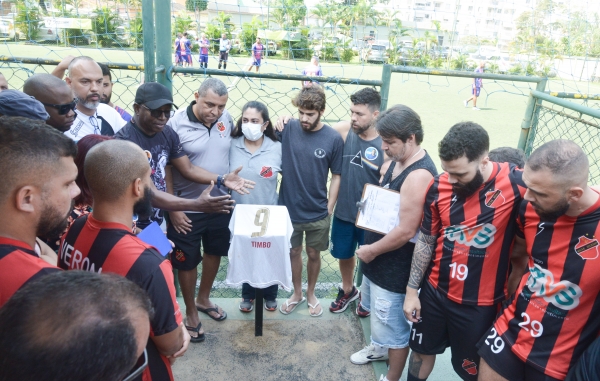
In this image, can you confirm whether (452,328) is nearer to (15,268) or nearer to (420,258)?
(420,258)

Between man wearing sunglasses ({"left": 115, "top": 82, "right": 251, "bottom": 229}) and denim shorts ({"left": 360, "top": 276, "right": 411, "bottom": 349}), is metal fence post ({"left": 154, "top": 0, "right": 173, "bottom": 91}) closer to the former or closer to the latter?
man wearing sunglasses ({"left": 115, "top": 82, "right": 251, "bottom": 229})

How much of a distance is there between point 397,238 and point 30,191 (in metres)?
1.94

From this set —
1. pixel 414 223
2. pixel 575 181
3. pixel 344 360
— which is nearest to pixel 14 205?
pixel 414 223

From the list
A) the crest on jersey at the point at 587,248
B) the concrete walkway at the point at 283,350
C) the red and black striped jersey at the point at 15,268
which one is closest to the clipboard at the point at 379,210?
the crest on jersey at the point at 587,248

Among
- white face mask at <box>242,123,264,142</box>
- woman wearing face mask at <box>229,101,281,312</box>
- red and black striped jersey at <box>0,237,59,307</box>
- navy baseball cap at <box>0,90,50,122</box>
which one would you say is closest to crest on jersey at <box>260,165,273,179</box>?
woman wearing face mask at <box>229,101,281,312</box>

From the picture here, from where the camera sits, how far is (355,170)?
11.9ft

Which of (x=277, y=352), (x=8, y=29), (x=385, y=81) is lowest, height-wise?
(x=277, y=352)

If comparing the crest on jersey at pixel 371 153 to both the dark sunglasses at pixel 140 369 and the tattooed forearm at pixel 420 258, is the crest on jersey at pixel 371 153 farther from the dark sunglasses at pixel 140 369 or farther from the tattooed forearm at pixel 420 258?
the dark sunglasses at pixel 140 369

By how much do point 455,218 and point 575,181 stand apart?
Result: 62 cm

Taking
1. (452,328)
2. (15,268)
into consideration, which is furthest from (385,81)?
(15,268)

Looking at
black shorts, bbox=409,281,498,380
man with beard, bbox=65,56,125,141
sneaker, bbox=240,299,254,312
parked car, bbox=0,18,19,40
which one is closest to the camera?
black shorts, bbox=409,281,498,380

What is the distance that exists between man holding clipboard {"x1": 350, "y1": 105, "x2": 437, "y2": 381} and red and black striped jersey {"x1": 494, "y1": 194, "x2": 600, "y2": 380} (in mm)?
644

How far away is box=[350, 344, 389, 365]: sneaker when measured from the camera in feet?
10.9

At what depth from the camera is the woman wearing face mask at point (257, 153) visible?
3488 mm
